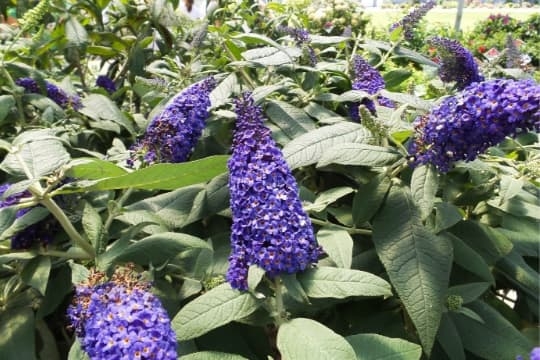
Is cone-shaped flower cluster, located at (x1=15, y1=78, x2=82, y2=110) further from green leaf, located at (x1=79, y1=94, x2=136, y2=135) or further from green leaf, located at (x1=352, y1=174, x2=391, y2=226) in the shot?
green leaf, located at (x1=352, y1=174, x2=391, y2=226)

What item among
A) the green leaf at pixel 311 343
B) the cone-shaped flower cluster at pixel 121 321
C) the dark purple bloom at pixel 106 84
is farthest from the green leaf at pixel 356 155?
the dark purple bloom at pixel 106 84

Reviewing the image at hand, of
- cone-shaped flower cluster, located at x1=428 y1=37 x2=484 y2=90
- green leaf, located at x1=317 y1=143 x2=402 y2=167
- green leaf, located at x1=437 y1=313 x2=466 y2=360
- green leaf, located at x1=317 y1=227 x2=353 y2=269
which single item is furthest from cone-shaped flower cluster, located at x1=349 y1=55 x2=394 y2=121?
green leaf, located at x1=437 y1=313 x2=466 y2=360

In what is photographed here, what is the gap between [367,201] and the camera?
1340mm

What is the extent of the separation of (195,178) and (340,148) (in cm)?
33

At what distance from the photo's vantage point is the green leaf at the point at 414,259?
1.15 meters

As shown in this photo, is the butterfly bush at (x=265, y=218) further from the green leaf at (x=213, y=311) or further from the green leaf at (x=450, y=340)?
the green leaf at (x=450, y=340)

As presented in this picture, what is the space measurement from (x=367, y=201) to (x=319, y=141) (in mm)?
181

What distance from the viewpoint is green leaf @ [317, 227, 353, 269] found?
117 cm

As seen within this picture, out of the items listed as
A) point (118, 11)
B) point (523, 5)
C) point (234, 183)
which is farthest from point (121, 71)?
point (523, 5)

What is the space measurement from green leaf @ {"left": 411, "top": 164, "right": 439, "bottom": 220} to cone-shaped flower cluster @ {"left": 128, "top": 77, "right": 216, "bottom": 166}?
572 mm

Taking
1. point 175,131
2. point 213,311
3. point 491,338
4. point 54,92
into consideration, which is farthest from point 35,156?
point 491,338

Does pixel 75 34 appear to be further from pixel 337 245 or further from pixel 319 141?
pixel 337 245

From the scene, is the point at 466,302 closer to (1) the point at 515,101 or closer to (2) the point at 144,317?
(1) the point at 515,101

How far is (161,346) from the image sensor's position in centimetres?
90
